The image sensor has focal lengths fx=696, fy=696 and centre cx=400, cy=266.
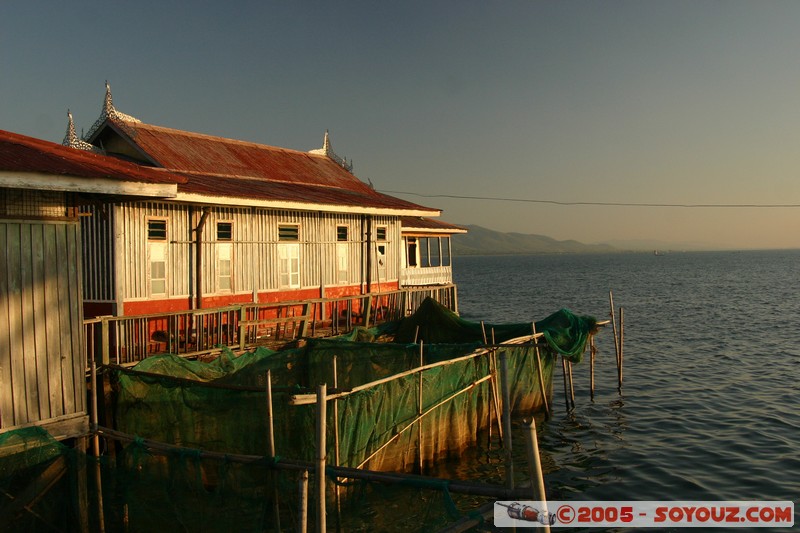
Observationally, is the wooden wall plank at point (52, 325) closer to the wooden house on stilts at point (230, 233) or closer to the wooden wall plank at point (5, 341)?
the wooden wall plank at point (5, 341)

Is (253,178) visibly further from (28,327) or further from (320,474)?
(320,474)

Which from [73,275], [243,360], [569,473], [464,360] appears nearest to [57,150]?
[73,275]

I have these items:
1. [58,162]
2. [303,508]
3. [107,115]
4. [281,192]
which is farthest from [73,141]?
[303,508]

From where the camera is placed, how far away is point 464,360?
48.5ft

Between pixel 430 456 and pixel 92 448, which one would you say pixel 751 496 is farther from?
pixel 92 448

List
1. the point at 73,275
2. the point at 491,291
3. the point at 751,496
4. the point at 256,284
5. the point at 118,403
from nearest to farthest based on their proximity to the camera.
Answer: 1. the point at 73,275
2. the point at 118,403
3. the point at 751,496
4. the point at 256,284
5. the point at 491,291

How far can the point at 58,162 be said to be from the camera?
9812 mm

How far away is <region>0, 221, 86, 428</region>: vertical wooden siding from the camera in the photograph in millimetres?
9359

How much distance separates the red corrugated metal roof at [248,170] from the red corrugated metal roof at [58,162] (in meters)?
5.58

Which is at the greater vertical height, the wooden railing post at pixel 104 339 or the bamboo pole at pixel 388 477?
the wooden railing post at pixel 104 339

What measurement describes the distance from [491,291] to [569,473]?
75.1 meters

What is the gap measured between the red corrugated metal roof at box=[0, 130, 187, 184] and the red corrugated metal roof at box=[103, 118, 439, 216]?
5.58 meters

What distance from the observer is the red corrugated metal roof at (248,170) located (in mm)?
20188

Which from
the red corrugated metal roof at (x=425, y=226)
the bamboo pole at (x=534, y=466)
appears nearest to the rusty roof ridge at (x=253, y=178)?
the red corrugated metal roof at (x=425, y=226)
